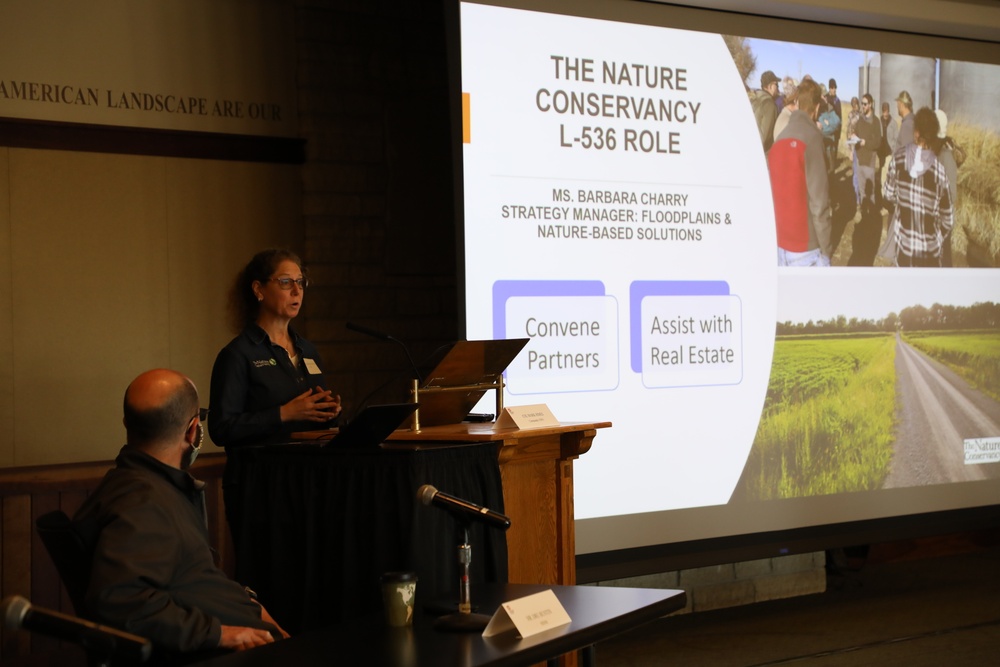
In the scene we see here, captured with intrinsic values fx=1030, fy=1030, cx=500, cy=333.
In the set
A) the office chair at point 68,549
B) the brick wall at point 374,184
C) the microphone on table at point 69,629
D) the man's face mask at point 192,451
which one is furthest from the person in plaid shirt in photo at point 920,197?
the microphone on table at point 69,629

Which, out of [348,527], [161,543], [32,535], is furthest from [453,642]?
[32,535]

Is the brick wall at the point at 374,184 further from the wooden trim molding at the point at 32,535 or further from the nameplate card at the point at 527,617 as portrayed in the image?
the nameplate card at the point at 527,617

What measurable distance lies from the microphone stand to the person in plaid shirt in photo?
406cm

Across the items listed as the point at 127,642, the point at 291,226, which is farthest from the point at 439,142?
the point at 127,642

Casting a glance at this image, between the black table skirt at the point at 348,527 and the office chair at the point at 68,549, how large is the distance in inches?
30.3

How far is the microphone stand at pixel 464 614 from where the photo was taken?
198 centimetres

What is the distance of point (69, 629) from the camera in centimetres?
137

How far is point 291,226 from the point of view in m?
5.20

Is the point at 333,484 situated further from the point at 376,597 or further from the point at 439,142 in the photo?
the point at 439,142

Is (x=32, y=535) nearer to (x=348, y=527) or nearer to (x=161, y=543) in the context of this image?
(x=348, y=527)

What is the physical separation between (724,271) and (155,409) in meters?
3.35

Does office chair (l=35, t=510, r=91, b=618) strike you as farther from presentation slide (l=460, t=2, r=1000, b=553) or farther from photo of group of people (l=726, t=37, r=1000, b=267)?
photo of group of people (l=726, t=37, r=1000, b=267)

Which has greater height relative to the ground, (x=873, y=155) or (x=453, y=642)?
(x=873, y=155)

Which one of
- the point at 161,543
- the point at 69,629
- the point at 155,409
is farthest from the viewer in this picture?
the point at 155,409
